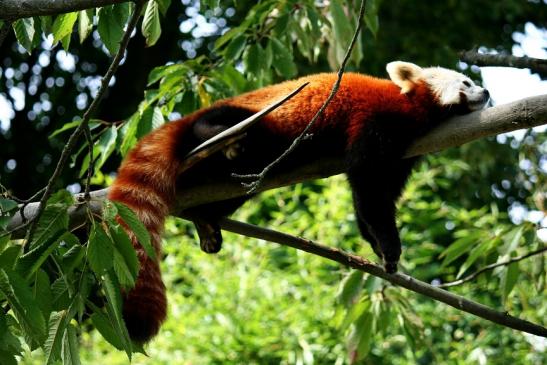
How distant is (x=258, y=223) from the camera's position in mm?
7750

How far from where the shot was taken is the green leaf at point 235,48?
4438mm

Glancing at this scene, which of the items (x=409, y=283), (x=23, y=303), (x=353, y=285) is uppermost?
(x=23, y=303)

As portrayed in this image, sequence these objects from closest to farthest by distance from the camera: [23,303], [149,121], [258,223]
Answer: [23,303] < [149,121] < [258,223]

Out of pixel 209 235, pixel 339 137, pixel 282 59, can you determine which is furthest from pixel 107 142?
pixel 339 137

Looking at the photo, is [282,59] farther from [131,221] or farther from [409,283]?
[131,221]

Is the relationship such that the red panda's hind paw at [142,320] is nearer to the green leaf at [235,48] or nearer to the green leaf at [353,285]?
the green leaf at [353,285]

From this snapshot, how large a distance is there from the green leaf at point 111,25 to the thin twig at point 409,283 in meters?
0.98

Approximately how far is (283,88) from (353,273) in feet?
3.42

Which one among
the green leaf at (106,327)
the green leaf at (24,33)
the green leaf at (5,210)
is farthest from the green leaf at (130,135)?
the green leaf at (5,210)

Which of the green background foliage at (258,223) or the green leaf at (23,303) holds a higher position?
the green leaf at (23,303)

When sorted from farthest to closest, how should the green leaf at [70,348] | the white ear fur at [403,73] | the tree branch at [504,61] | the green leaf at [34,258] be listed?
the white ear fur at [403,73], the tree branch at [504,61], the green leaf at [70,348], the green leaf at [34,258]

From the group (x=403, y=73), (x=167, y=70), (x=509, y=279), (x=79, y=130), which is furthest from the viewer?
(x=403, y=73)

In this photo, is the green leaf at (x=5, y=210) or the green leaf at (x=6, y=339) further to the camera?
the green leaf at (x=5, y=210)

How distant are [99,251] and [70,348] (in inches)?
12.7
